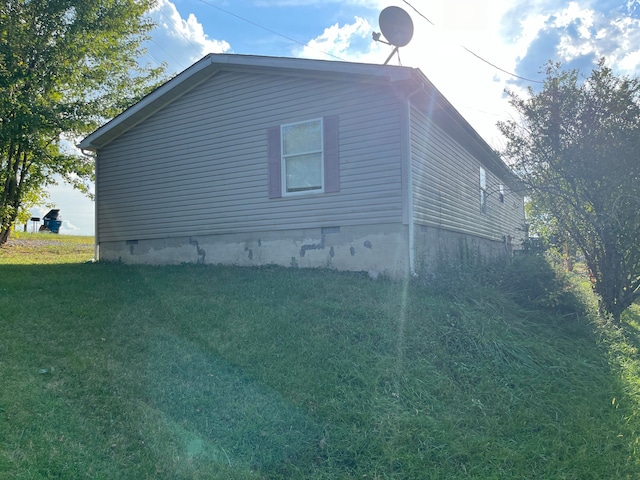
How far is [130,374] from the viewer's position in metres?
4.30

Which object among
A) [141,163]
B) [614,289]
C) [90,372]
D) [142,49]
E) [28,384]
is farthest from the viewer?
[142,49]

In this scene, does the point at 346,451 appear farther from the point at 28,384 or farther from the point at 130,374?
the point at 28,384

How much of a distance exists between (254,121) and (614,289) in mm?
7403

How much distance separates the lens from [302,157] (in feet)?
28.4

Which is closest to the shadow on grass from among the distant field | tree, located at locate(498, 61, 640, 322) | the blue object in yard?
tree, located at locate(498, 61, 640, 322)

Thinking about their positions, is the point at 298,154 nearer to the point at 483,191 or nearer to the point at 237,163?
the point at 237,163

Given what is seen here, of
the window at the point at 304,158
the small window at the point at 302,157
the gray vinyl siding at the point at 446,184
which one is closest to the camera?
the gray vinyl siding at the point at 446,184

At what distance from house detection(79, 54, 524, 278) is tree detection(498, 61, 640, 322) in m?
0.91

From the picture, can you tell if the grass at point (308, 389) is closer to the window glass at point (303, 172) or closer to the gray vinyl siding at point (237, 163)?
the gray vinyl siding at point (237, 163)

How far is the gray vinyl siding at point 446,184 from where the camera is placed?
813 cm

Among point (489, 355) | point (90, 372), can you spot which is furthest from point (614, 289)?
point (90, 372)

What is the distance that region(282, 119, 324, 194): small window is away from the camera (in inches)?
335

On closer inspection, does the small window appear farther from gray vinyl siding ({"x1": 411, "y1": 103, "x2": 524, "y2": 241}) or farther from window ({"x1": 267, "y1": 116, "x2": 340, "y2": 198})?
gray vinyl siding ({"x1": 411, "y1": 103, "x2": 524, "y2": 241})

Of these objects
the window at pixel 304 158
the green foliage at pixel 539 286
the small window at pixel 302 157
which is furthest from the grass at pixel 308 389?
the small window at pixel 302 157
